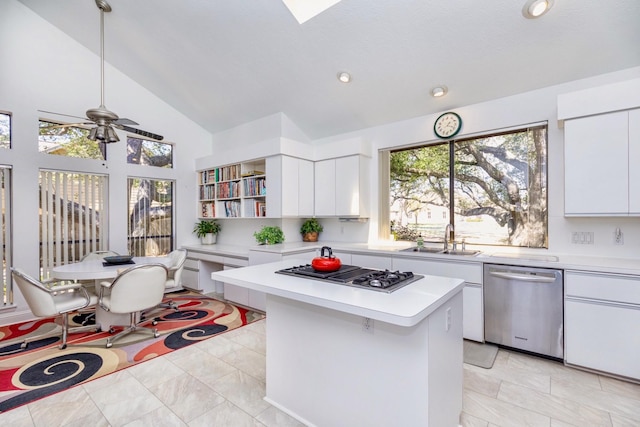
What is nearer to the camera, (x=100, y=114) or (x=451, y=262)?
(x=100, y=114)

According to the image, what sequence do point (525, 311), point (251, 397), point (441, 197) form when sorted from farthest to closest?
point (441, 197) → point (525, 311) → point (251, 397)

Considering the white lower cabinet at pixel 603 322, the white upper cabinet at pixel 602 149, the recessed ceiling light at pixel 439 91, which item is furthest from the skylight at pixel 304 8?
the white lower cabinet at pixel 603 322

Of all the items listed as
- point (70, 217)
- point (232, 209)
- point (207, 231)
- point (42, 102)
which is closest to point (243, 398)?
point (232, 209)

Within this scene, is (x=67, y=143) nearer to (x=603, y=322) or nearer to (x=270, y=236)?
(x=270, y=236)

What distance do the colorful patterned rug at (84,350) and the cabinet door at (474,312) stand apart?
7.96 ft

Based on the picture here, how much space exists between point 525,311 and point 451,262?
743 mm

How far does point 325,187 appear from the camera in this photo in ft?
14.9

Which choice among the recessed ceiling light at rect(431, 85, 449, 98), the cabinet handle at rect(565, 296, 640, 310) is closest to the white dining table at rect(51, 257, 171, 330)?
the recessed ceiling light at rect(431, 85, 449, 98)

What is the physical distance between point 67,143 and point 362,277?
4618 millimetres

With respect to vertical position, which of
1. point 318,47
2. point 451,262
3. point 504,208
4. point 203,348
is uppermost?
point 318,47

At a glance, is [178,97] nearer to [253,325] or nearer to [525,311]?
[253,325]

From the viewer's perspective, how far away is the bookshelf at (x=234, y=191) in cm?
459

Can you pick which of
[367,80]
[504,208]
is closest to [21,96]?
[367,80]

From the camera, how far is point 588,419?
75.7 inches
